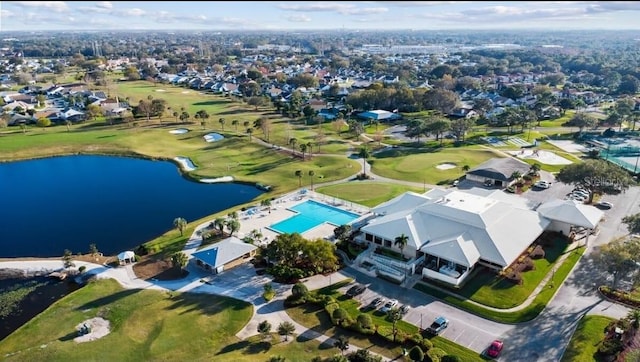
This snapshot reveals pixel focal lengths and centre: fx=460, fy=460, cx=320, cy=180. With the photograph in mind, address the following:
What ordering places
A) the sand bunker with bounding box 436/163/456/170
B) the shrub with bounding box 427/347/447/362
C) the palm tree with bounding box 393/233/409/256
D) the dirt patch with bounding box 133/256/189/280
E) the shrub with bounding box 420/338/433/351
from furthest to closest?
the sand bunker with bounding box 436/163/456/170 < the palm tree with bounding box 393/233/409/256 < the dirt patch with bounding box 133/256/189/280 < the shrub with bounding box 420/338/433/351 < the shrub with bounding box 427/347/447/362

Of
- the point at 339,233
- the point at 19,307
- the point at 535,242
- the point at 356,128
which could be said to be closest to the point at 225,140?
the point at 356,128

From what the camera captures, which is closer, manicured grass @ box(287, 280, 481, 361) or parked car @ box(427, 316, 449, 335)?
manicured grass @ box(287, 280, 481, 361)

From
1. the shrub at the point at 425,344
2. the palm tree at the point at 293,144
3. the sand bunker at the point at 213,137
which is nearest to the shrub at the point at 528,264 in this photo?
the shrub at the point at 425,344

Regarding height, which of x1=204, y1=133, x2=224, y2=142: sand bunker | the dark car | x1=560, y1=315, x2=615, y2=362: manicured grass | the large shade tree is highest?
the large shade tree

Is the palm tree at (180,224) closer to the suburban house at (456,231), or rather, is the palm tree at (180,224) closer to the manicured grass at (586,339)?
the suburban house at (456,231)

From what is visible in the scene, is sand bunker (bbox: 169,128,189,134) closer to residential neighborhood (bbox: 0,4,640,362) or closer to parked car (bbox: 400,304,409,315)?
residential neighborhood (bbox: 0,4,640,362)

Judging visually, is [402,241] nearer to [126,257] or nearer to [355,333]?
[355,333]

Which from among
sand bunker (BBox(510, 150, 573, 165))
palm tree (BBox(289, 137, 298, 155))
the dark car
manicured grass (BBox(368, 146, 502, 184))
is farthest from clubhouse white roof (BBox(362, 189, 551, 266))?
palm tree (BBox(289, 137, 298, 155))
